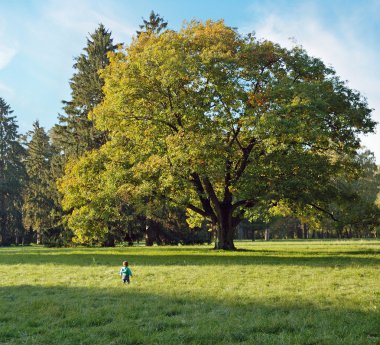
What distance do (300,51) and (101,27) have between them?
30.8 meters

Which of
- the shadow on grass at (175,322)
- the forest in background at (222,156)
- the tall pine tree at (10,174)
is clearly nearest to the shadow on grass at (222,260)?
the forest in background at (222,156)

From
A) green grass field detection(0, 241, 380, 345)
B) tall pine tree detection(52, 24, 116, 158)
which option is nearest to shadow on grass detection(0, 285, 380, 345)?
green grass field detection(0, 241, 380, 345)

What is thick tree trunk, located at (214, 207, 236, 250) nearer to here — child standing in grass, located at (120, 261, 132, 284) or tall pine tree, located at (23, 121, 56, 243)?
child standing in grass, located at (120, 261, 132, 284)

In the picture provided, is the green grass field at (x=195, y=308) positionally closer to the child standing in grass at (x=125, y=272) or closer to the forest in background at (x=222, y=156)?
the child standing in grass at (x=125, y=272)

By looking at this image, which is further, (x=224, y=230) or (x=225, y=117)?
(x=224, y=230)

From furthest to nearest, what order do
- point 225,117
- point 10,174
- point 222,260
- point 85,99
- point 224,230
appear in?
point 10,174 → point 85,99 → point 224,230 → point 225,117 → point 222,260

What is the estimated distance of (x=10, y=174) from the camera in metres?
73.4

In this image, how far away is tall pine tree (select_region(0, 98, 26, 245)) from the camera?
7300cm

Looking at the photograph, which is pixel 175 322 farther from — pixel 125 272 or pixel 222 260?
pixel 222 260

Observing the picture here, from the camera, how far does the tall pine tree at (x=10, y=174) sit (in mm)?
73000

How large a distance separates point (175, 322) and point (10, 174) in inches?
2823

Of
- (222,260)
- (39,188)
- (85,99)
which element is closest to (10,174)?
(39,188)

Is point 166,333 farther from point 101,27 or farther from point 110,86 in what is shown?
point 101,27

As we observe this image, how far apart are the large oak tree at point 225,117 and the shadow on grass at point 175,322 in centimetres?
1506
